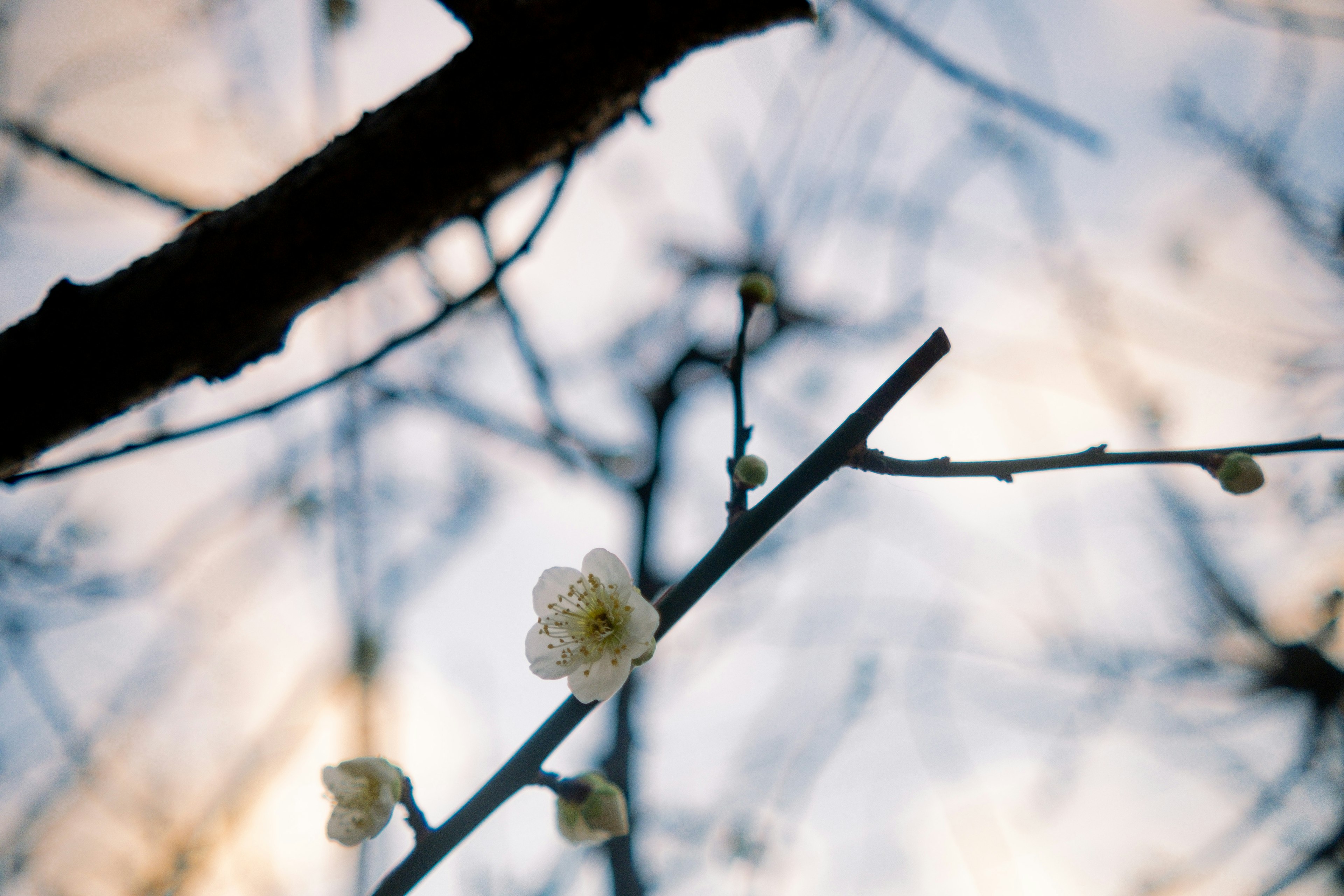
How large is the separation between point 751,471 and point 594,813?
62 centimetres

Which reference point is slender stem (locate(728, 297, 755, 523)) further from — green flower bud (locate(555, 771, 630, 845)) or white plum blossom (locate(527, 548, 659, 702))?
green flower bud (locate(555, 771, 630, 845))

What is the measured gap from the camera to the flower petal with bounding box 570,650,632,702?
0.91m

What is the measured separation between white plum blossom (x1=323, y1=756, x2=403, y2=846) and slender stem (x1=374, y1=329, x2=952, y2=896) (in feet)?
0.66

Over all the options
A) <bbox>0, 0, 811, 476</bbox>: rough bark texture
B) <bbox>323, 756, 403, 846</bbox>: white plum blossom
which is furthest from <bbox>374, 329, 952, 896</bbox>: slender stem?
<bbox>0, 0, 811, 476</bbox>: rough bark texture

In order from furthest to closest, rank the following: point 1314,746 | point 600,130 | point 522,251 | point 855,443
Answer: point 1314,746 < point 522,251 < point 600,130 < point 855,443

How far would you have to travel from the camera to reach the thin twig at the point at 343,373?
113 centimetres

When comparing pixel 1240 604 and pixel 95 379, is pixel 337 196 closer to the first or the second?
pixel 95 379

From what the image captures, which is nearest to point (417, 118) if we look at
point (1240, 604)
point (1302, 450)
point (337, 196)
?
point (337, 196)

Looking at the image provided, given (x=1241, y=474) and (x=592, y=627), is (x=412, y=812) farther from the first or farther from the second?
(x=1241, y=474)

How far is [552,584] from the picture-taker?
1.45 metres

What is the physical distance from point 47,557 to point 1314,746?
668 centimetres

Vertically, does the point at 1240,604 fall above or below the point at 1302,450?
below

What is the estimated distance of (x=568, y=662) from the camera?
1.22 meters

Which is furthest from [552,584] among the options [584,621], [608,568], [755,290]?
[755,290]
